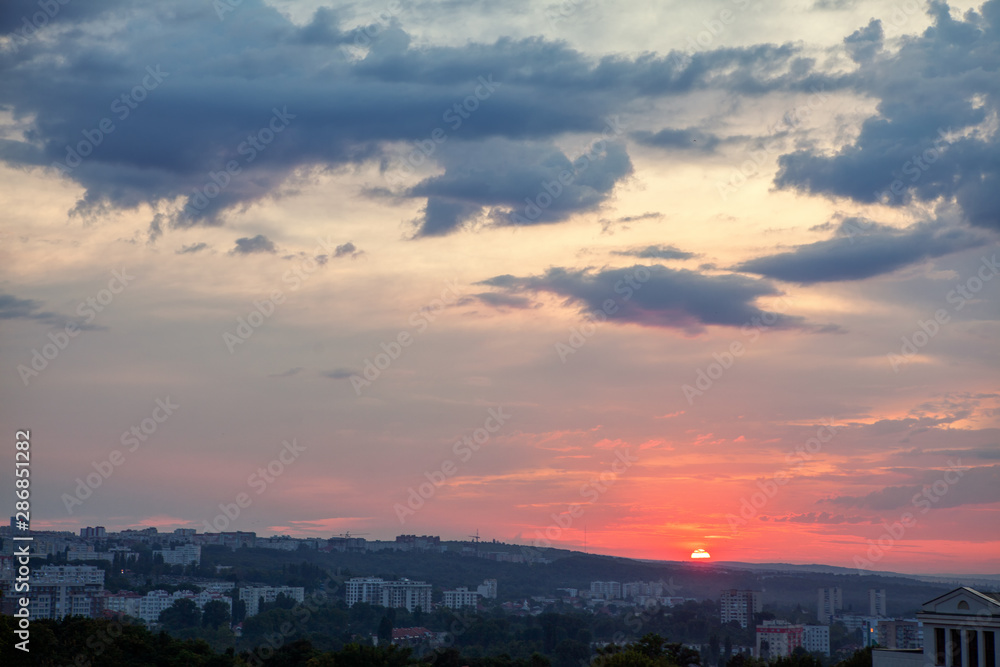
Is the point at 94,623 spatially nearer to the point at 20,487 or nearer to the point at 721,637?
the point at 20,487

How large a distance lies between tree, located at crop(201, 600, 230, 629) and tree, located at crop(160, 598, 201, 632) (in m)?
1.78

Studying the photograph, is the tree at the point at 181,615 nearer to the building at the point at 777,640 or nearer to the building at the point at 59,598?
the building at the point at 59,598

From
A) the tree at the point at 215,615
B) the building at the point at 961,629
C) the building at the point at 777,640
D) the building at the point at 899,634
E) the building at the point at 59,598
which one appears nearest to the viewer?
the building at the point at 961,629

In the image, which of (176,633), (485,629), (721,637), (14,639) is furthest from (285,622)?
(14,639)

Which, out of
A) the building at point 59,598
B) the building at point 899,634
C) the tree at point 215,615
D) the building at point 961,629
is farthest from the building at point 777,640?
the building at point 961,629

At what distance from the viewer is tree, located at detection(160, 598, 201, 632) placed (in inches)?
7111

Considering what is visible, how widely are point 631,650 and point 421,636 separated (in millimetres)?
136323

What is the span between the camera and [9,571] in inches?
5994

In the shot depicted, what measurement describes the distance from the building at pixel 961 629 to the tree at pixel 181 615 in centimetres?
16229

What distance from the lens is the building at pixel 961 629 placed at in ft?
114

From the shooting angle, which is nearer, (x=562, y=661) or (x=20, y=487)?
(x=20, y=487)

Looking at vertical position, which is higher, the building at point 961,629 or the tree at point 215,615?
the building at point 961,629

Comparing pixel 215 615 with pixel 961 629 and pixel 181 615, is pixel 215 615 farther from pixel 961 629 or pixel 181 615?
pixel 961 629

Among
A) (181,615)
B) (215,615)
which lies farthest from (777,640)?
(181,615)
